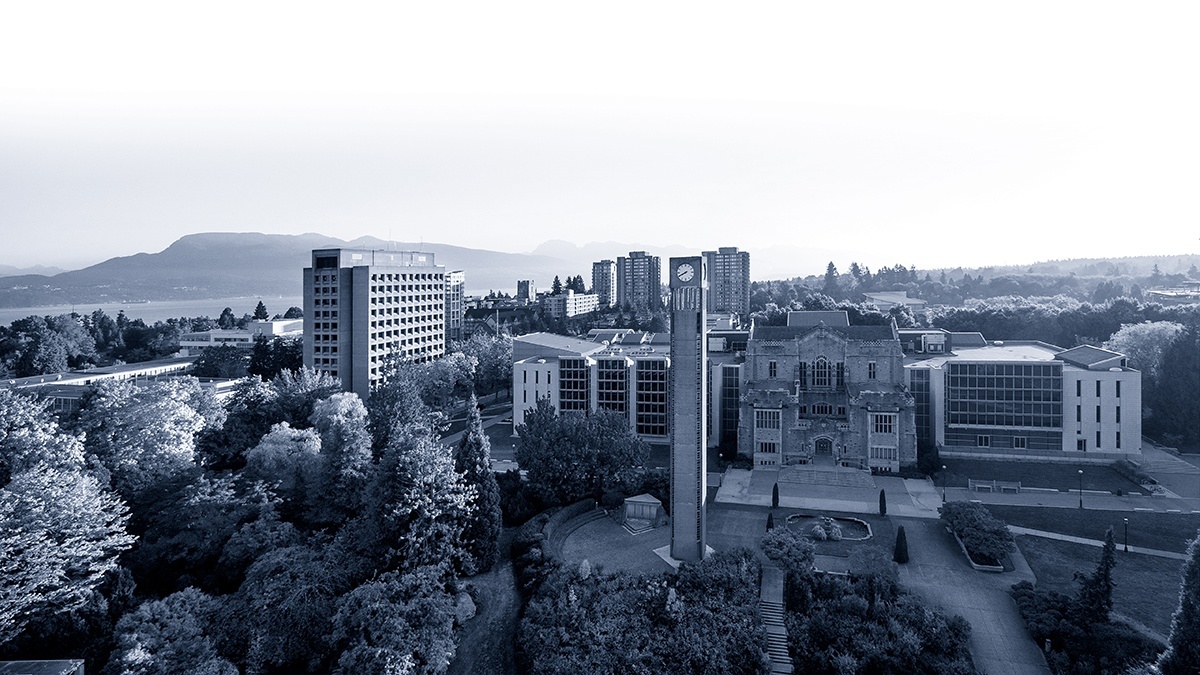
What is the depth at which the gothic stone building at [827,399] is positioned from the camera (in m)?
46.2

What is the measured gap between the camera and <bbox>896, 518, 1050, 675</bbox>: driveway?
2330 centimetres

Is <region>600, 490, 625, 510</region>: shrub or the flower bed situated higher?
<region>600, 490, 625, 510</region>: shrub

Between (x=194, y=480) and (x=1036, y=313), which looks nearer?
(x=194, y=480)

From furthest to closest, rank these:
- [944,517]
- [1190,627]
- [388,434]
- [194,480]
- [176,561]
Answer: [388,434] → [944,517] → [194,480] → [176,561] → [1190,627]

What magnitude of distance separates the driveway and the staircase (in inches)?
212

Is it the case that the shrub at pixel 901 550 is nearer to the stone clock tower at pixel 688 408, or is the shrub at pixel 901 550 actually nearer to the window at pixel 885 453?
the stone clock tower at pixel 688 408

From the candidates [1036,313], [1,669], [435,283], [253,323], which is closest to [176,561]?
[1,669]

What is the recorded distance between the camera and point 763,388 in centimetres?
4938

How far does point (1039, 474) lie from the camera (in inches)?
1727

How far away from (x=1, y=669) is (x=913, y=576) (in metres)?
34.5

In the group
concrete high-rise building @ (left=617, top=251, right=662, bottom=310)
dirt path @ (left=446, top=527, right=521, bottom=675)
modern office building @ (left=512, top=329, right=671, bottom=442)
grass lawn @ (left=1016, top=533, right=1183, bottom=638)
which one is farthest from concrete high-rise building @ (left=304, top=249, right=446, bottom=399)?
concrete high-rise building @ (left=617, top=251, right=662, bottom=310)

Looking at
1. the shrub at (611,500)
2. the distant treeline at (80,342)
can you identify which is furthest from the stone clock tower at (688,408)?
the distant treeline at (80,342)

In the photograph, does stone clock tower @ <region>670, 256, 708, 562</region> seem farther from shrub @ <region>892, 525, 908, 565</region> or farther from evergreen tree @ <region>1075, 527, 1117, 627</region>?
evergreen tree @ <region>1075, 527, 1117, 627</region>

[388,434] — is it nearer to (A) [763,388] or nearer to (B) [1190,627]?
(A) [763,388]
